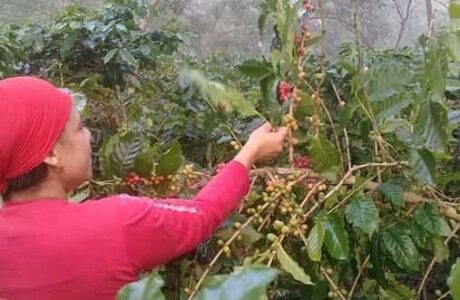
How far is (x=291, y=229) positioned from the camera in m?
1.11

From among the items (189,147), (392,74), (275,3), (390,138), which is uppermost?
(275,3)

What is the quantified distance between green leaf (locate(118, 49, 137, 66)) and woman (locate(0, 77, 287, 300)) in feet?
4.39

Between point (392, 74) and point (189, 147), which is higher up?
point (392, 74)

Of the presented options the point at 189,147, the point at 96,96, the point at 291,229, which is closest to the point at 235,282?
the point at 291,229

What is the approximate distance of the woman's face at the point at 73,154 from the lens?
1076 mm

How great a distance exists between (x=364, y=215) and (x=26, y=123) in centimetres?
50

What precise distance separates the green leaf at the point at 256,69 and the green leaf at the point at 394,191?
263mm

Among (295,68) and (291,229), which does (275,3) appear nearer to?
(295,68)

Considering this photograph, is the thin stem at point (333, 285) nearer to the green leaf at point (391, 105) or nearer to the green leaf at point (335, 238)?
the green leaf at point (335, 238)

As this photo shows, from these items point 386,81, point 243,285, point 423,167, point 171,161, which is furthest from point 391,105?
point 243,285

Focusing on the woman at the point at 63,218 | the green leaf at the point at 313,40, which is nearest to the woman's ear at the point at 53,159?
the woman at the point at 63,218

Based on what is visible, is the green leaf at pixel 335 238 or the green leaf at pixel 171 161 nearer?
the green leaf at pixel 335 238

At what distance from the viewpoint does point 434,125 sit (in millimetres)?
1054

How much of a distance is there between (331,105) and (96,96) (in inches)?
27.9
